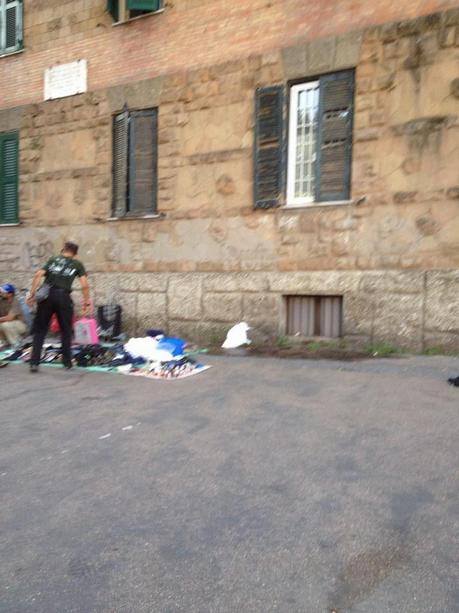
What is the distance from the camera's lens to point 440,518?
9.53ft

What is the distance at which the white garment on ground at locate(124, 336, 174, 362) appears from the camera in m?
7.35

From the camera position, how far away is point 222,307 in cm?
897

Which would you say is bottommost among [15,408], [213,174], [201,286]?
[15,408]

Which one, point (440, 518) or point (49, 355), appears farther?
point (49, 355)

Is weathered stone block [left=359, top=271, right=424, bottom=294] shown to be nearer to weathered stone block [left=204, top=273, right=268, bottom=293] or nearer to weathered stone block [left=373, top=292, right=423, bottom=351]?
→ weathered stone block [left=373, top=292, right=423, bottom=351]

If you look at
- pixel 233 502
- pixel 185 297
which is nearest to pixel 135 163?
pixel 185 297

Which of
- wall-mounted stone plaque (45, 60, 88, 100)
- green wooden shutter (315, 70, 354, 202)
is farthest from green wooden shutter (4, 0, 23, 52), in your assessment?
green wooden shutter (315, 70, 354, 202)

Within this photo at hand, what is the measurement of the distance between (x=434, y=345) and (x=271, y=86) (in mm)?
4649

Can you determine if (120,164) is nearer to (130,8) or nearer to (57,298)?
(130,8)

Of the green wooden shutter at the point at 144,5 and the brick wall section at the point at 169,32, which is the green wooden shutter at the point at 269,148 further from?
the green wooden shutter at the point at 144,5

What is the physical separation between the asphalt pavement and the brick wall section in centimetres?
555

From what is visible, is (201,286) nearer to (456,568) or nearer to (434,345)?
(434,345)

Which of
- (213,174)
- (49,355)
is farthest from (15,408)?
(213,174)

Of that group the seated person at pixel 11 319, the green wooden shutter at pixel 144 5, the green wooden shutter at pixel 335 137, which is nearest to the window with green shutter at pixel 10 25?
the green wooden shutter at pixel 144 5
